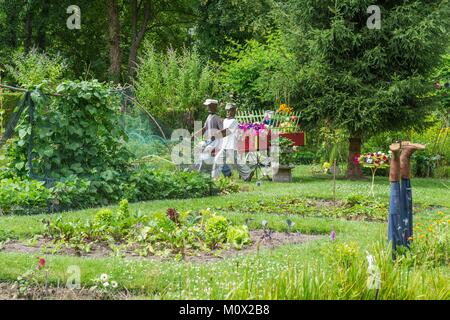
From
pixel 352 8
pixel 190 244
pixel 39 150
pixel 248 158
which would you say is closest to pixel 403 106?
pixel 352 8

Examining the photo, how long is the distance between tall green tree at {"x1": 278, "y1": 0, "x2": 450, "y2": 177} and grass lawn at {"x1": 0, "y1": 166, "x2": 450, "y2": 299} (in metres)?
3.75

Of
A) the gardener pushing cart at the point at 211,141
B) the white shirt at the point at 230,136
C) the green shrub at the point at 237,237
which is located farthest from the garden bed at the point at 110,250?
the gardener pushing cart at the point at 211,141

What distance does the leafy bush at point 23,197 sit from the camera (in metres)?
8.35

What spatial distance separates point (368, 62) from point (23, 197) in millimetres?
7508

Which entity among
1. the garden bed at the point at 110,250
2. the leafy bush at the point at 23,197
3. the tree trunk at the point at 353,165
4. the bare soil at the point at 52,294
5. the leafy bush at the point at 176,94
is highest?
the leafy bush at the point at 176,94

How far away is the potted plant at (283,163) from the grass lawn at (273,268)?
138 inches

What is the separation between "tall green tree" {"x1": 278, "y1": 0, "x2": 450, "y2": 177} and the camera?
42.7ft

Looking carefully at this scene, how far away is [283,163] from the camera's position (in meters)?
13.6

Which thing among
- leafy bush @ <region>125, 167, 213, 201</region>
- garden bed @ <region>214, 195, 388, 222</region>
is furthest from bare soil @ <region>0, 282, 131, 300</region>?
leafy bush @ <region>125, 167, 213, 201</region>

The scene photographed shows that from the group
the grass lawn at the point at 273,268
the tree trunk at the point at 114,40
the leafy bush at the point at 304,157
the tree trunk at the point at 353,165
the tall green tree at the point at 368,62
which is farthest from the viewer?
the tree trunk at the point at 114,40

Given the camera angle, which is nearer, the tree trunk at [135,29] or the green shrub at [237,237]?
the green shrub at [237,237]

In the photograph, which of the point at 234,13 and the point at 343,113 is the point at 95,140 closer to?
the point at 343,113

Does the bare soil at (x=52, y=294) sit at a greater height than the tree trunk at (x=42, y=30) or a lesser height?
lesser

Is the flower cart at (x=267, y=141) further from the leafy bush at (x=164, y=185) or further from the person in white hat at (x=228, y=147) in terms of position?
the leafy bush at (x=164, y=185)
